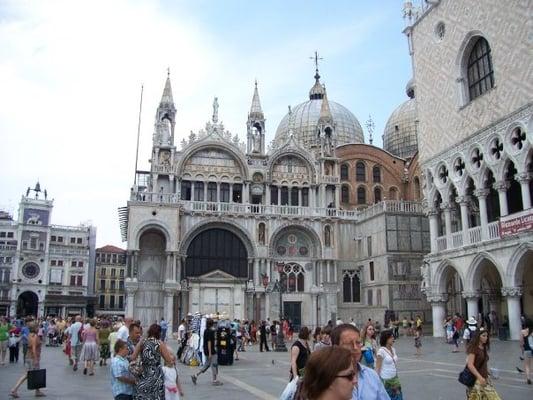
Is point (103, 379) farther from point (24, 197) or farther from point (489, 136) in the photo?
point (24, 197)

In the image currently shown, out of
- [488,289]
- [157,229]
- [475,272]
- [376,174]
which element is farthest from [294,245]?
[475,272]

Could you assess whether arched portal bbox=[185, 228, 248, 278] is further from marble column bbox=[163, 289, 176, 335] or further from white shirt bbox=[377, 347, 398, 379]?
white shirt bbox=[377, 347, 398, 379]

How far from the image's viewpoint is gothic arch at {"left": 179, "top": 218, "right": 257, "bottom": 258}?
129 feet

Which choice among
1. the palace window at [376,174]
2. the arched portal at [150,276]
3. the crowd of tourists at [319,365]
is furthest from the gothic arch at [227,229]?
the crowd of tourists at [319,365]

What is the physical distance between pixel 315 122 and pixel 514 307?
34.0 m

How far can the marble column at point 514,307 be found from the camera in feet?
83.4

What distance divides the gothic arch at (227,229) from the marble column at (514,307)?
60.3 feet

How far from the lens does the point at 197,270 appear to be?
129ft

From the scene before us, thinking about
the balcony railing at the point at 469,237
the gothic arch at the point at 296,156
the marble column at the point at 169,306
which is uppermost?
the gothic arch at the point at 296,156

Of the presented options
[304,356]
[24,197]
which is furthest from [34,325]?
[24,197]

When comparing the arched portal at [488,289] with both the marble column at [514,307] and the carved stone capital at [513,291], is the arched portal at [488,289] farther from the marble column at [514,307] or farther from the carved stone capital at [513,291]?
the carved stone capital at [513,291]

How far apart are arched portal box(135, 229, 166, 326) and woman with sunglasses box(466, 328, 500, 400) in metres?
32.6

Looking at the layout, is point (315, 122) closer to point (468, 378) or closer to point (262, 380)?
point (262, 380)

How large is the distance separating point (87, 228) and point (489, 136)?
195 ft
